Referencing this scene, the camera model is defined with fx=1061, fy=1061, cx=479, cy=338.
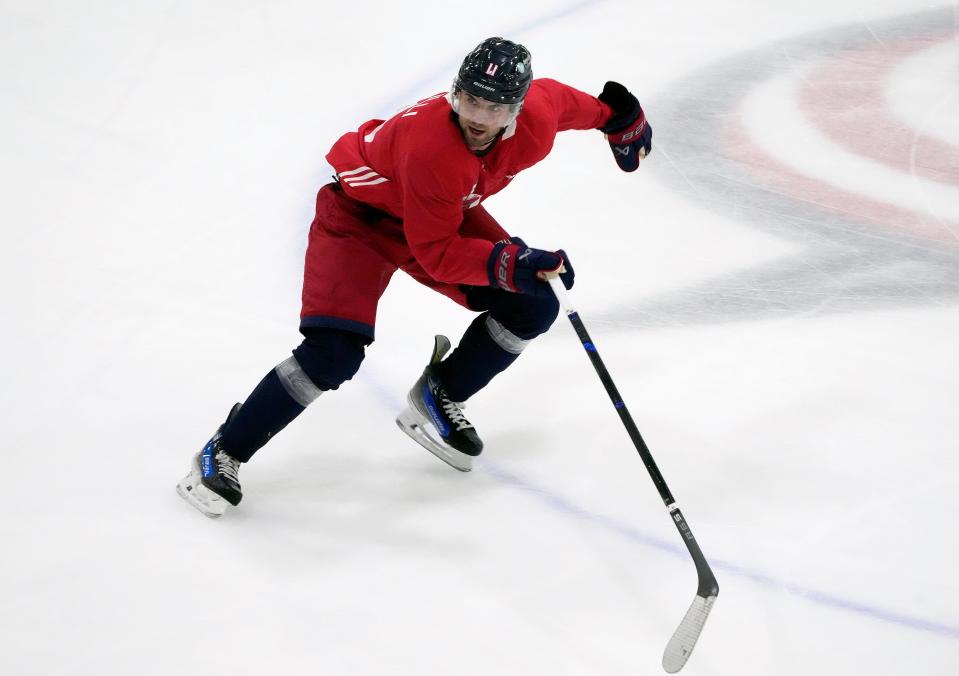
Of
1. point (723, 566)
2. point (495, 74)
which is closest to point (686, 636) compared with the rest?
point (723, 566)

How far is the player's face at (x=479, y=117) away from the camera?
6.75 feet

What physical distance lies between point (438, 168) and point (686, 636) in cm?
102

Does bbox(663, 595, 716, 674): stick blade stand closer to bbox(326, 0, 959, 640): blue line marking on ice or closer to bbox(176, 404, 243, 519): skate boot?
bbox(326, 0, 959, 640): blue line marking on ice

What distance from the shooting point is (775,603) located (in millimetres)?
2205

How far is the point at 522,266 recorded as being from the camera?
6.95 ft

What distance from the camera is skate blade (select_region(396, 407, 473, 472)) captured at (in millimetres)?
2604

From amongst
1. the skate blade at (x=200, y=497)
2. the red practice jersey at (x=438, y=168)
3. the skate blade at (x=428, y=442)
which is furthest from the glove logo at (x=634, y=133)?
the skate blade at (x=200, y=497)

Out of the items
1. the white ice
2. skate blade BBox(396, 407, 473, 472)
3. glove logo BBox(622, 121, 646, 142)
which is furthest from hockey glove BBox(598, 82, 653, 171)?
skate blade BBox(396, 407, 473, 472)

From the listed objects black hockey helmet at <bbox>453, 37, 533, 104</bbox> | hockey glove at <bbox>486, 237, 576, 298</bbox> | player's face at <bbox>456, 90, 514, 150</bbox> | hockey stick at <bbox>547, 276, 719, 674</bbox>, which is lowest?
hockey stick at <bbox>547, 276, 719, 674</bbox>

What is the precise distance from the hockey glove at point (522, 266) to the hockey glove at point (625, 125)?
692 mm

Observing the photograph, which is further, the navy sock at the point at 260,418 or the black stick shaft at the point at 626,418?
the navy sock at the point at 260,418

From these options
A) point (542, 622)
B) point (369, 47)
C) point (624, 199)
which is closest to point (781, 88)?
point (624, 199)

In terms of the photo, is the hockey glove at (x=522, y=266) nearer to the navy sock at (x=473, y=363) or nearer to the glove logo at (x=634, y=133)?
the navy sock at (x=473, y=363)

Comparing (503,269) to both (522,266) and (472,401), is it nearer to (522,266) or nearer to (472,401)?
(522,266)
